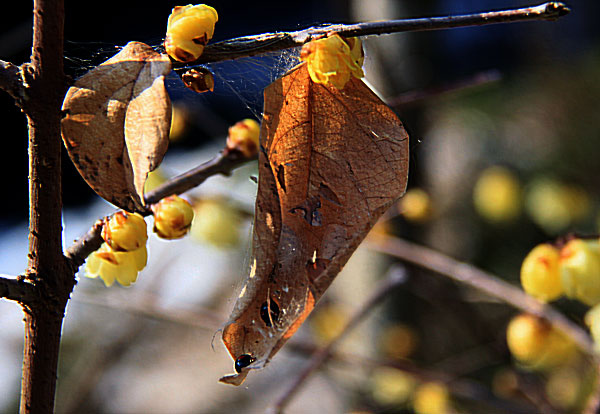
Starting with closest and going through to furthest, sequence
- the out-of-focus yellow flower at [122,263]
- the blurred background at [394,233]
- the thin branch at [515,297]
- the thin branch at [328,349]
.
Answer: the out-of-focus yellow flower at [122,263] → the thin branch at [328,349] → the thin branch at [515,297] → the blurred background at [394,233]

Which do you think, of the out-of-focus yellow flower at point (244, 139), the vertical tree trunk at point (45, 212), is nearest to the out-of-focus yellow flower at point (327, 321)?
the out-of-focus yellow flower at point (244, 139)

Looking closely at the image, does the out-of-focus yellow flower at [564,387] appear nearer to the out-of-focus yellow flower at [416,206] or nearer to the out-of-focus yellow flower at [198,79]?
the out-of-focus yellow flower at [416,206]

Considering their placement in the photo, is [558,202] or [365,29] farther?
[558,202]

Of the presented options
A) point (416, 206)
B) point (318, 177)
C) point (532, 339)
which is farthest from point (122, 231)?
point (416, 206)

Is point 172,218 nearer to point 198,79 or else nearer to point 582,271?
point 198,79

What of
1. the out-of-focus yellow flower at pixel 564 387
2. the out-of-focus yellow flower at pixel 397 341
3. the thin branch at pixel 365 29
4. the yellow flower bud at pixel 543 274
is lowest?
the out-of-focus yellow flower at pixel 564 387

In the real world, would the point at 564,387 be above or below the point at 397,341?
below

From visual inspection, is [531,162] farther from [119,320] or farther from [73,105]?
[73,105]
